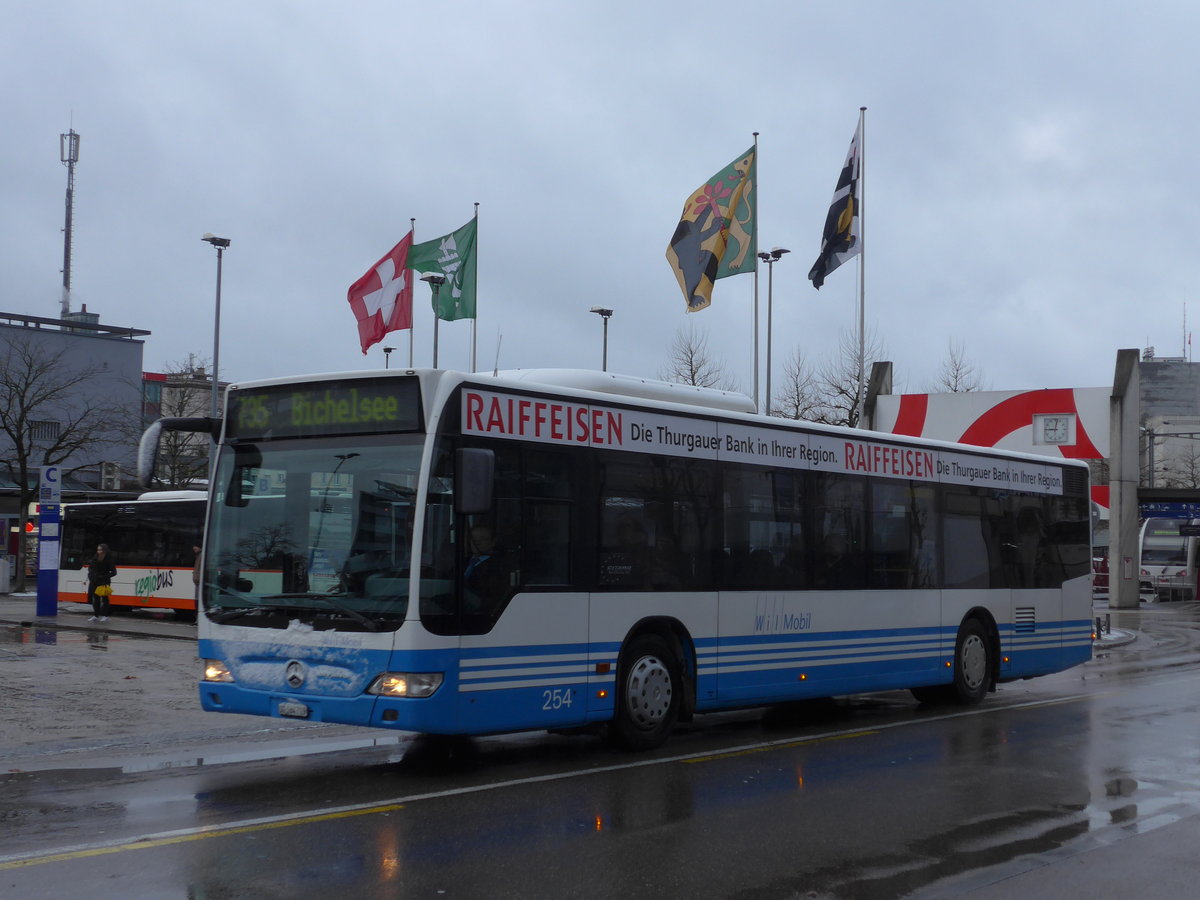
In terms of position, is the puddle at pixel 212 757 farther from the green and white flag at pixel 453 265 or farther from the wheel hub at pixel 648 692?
the green and white flag at pixel 453 265

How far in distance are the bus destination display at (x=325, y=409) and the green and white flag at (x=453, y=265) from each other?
1592cm

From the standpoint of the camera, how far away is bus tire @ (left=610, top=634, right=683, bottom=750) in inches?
429

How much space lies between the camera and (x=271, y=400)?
1040 centimetres

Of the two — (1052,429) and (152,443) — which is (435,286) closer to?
Answer: (152,443)

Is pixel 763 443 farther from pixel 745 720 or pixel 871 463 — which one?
pixel 745 720

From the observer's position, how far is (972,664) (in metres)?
15.4

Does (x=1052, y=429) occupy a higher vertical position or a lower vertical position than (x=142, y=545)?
higher

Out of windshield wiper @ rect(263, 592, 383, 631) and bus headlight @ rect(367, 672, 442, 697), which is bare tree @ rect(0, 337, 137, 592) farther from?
bus headlight @ rect(367, 672, 442, 697)

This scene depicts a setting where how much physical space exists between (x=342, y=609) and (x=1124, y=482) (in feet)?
126

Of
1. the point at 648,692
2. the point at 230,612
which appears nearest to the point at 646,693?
the point at 648,692

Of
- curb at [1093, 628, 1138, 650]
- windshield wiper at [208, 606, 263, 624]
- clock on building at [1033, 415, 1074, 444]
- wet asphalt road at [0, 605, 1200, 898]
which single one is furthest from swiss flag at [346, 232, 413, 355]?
clock on building at [1033, 415, 1074, 444]

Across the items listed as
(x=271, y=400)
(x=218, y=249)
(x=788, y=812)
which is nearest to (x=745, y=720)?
(x=788, y=812)

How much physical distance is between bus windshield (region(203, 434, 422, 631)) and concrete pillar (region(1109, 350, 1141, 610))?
36.6 meters

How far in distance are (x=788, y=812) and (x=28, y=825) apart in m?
4.78
